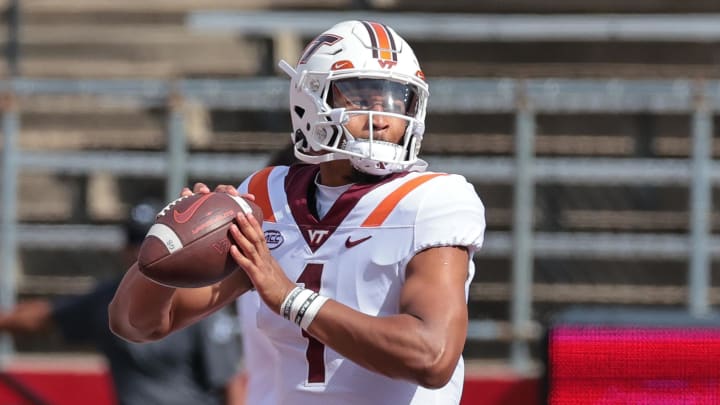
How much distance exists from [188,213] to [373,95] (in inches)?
19.1

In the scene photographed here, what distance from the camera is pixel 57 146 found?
27.7 ft

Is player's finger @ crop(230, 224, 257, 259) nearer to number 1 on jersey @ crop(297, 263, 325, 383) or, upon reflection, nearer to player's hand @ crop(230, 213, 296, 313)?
player's hand @ crop(230, 213, 296, 313)

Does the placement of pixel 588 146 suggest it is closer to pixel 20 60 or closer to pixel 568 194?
pixel 568 194

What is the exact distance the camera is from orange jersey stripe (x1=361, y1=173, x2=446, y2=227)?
2.94 m

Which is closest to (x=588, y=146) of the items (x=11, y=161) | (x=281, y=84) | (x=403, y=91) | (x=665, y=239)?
(x=665, y=239)

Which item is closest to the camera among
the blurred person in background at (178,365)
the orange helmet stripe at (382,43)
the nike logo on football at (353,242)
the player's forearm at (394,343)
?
the player's forearm at (394,343)

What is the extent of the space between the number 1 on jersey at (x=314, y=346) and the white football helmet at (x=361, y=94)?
25 centimetres

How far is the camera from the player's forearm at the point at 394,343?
8.89ft

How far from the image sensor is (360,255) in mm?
2922

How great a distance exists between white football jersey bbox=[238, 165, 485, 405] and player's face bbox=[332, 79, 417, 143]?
0.40 ft

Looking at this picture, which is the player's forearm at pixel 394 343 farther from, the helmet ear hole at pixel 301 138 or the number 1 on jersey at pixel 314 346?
the helmet ear hole at pixel 301 138

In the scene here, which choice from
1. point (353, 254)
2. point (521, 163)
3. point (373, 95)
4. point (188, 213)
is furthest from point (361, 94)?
point (521, 163)

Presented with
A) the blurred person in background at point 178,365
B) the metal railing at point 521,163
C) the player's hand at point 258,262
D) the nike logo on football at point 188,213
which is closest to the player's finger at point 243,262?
the player's hand at point 258,262

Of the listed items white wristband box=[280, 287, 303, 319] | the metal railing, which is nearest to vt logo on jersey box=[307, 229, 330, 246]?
white wristband box=[280, 287, 303, 319]
